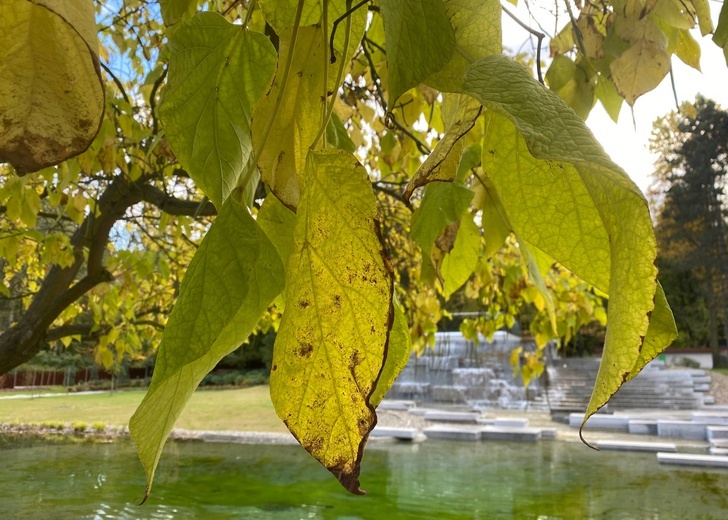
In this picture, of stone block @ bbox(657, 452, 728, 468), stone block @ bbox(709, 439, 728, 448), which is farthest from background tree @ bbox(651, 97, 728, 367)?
stone block @ bbox(657, 452, 728, 468)

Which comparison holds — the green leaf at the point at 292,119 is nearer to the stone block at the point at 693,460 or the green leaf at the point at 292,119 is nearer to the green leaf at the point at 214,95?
the green leaf at the point at 214,95

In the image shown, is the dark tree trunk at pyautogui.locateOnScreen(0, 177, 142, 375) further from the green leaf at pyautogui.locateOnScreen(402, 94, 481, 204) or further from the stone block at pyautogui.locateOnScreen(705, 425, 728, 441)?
the stone block at pyautogui.locateOnScreen(705, 425, 728, 441)

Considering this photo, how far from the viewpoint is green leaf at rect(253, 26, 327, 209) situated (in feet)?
0.69

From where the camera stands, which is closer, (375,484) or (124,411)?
(375,484)

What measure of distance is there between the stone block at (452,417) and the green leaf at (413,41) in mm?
7977

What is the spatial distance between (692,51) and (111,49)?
8.51 ft

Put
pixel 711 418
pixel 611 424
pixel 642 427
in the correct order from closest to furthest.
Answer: pixel 642 427 < pixel 711 418 < pixel 611 424

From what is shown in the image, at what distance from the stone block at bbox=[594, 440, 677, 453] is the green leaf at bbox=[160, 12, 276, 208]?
631cm

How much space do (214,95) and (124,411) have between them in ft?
28.6

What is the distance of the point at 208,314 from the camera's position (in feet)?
0.50

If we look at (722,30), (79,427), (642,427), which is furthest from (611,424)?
(722,30)

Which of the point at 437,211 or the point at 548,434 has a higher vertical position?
the point at 437,211

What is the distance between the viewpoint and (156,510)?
166 inches

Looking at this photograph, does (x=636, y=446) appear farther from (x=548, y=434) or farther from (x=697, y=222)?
(x=697, y=222)
